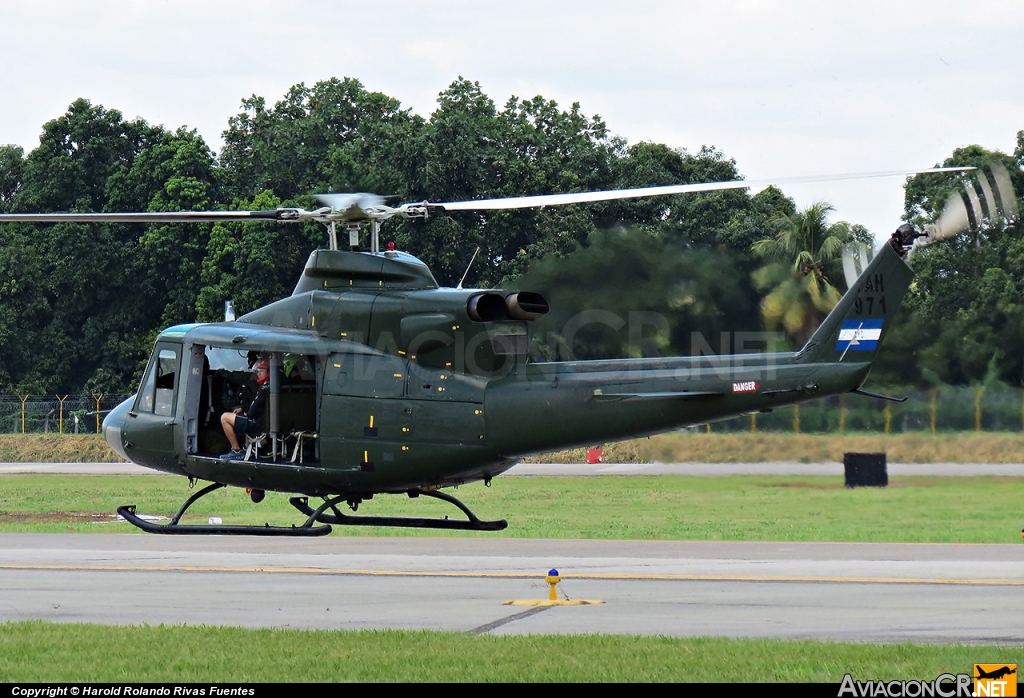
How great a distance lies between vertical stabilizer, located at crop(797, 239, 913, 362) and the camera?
14906 mm

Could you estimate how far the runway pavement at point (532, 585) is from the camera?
16.9 m

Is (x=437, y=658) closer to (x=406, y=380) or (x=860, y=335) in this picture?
(x=406, y=380)

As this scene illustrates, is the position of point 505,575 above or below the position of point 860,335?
below

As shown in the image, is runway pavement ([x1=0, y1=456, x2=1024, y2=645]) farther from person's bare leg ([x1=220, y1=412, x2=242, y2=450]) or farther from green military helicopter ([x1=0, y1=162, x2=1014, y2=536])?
person's bare leg ([x1=220, y1=412, x2=242, y2=450])

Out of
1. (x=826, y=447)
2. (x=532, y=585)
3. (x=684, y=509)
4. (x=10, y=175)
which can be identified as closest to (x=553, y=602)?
(x=532, y=585)

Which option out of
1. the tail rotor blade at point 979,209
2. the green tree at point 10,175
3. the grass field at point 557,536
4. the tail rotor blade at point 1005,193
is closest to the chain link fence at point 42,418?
the grass field at point 557,536

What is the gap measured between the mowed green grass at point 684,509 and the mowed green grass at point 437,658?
12770 mm

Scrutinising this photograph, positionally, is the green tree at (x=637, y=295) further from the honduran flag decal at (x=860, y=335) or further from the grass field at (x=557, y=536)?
the honduran flag decal at (x=860, y=335)

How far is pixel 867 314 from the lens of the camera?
15.0 meters

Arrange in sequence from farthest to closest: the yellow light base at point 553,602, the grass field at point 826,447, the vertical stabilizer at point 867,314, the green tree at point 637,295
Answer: the grass field at point 826,447 → the green tree at point 637,295 → the yellow light base at point 553,602 → the vertical stabilizer at point 867,314

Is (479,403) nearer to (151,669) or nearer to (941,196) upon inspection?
(151,669)

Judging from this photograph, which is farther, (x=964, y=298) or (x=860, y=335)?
(x=964, y=298)

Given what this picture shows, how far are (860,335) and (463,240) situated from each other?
29691mm

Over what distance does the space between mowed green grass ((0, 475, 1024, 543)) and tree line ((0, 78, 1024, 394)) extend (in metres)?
3.47
